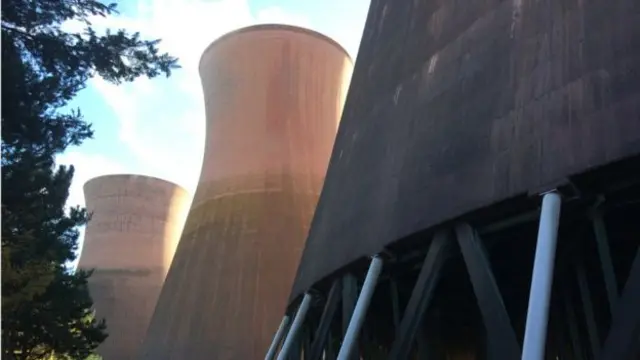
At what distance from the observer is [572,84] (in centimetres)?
520

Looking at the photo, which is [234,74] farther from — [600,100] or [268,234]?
[600,100]

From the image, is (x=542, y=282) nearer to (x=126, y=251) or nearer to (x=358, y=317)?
(x=358, y=317)

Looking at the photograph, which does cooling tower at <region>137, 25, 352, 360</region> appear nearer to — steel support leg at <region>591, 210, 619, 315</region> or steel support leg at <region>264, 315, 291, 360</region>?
steel support leg at <region>264, 315, 291, 360</region>

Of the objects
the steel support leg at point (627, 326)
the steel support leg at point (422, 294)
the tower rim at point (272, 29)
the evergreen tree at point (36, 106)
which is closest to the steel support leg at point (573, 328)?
the steel support leg at point (422, 294)

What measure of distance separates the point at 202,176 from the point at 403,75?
9.80 metres

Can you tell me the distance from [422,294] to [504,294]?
3766 millimetres

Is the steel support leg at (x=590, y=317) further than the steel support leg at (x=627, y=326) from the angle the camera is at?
Yes

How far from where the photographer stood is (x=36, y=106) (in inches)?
327

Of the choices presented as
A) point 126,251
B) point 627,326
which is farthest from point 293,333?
point 126,251

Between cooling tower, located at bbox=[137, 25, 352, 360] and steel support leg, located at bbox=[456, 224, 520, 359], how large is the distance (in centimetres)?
918

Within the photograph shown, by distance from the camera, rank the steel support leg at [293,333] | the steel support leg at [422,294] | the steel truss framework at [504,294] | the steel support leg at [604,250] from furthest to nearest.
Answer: the steel support leg at [293,333], the steel support leg at [422,294], the steel support leg at [604,250], the steel truss framework at [504,294]

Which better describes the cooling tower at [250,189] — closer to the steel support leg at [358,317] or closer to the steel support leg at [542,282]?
the steel support leg at [358,317]

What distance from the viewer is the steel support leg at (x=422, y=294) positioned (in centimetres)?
592

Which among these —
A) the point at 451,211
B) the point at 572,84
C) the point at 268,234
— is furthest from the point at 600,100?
the point at 268,234
